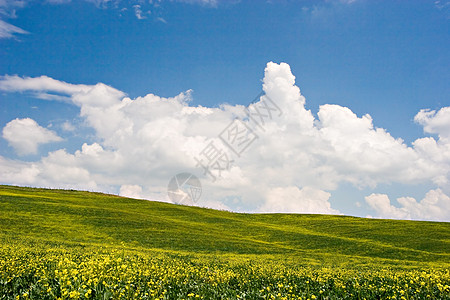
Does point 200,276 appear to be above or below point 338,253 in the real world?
above

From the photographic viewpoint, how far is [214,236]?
145ft

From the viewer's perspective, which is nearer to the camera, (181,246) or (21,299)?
(21,299)

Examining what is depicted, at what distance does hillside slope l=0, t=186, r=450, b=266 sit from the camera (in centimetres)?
3588

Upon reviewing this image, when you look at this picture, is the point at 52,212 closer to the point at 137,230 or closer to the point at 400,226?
the point at 137,230

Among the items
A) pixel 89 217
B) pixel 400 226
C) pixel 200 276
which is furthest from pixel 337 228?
pixel 200 276

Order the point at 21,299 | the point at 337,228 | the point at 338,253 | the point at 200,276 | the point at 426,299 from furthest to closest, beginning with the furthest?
the point at 337,228
the point at 338,253
the point at 200,276
the point at 426,299
the point at 21,299

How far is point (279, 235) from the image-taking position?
51.4 meters

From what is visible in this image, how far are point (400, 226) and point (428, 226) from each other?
18.6 feet

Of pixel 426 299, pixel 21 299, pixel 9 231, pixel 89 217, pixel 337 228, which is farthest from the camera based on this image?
pixel 337 228

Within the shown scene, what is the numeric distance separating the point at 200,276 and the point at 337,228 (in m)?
54.1

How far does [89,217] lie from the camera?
48.4 m

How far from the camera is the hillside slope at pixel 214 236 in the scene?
35.9m

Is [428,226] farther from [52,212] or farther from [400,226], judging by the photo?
[52,212]

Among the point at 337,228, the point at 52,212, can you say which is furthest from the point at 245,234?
the point at 52,212
